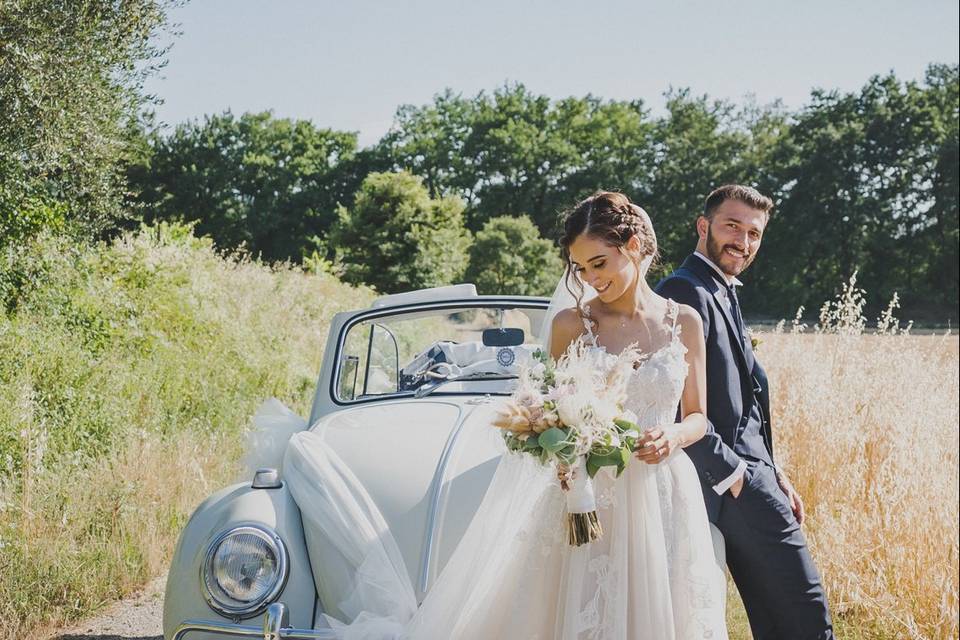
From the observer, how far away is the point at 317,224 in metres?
50.9

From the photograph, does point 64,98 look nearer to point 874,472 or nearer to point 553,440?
point 553,440

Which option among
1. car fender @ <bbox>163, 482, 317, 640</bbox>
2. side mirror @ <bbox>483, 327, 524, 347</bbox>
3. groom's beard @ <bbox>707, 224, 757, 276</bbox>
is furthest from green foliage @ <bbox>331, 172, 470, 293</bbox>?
groom's beard @ <bbox>707, 224, 757, 276</bbox>

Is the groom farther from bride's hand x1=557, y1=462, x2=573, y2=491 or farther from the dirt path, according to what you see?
the dirt path

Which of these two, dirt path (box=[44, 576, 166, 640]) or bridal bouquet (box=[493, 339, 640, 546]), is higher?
bridal bouquet (box=[493, 339, 640, 546])

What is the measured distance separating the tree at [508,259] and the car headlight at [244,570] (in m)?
32.7

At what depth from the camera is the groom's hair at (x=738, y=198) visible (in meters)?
3.19

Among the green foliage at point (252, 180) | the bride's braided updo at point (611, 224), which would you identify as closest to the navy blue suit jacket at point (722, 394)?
the bride's braided updo at point (611, 224)

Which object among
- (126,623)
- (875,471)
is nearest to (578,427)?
(875,471)

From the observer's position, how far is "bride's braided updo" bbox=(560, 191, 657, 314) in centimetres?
285

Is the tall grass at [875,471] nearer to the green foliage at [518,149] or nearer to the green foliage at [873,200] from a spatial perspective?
the green foliage at [873,200]

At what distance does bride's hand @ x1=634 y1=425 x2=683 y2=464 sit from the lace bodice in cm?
17

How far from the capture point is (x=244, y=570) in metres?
3.13

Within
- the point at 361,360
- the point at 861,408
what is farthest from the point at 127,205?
the point at 861,408

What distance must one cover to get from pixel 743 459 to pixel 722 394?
0.81ft
